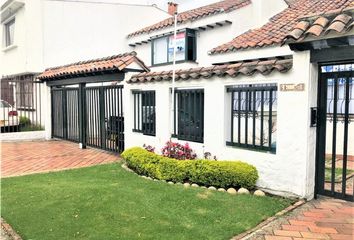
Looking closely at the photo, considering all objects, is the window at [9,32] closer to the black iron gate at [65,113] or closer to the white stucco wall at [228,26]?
the black iron gate at [65,113]

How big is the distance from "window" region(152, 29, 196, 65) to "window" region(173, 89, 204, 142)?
32.6 feet

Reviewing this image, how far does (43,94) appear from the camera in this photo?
17578 mm

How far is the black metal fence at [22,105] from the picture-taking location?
16859 mm

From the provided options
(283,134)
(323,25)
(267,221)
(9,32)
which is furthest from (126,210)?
(9,32)

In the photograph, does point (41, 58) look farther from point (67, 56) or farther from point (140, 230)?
point (140, 230)

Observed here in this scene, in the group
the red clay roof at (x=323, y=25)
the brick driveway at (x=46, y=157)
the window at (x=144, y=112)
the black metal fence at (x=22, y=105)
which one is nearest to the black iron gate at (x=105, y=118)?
the brick driveway at (x=46, y=157)

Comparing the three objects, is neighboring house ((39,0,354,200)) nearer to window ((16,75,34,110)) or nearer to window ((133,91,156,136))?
window ((133,91,156,136))

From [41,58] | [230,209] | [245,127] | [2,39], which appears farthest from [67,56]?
[230,209]

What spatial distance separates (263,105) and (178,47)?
12.6m

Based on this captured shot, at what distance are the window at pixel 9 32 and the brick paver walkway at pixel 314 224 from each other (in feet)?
70.1

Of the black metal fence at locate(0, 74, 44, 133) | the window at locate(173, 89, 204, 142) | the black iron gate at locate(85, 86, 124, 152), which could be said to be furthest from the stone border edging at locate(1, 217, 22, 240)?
the black metal fence at locate(0, 74, 44, 133)

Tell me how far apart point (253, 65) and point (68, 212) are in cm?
466

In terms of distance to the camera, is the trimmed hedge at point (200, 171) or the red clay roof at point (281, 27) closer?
the trimmed hedge at point (200, 171)

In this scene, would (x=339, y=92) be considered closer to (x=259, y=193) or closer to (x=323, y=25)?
(x=323, y=25)
